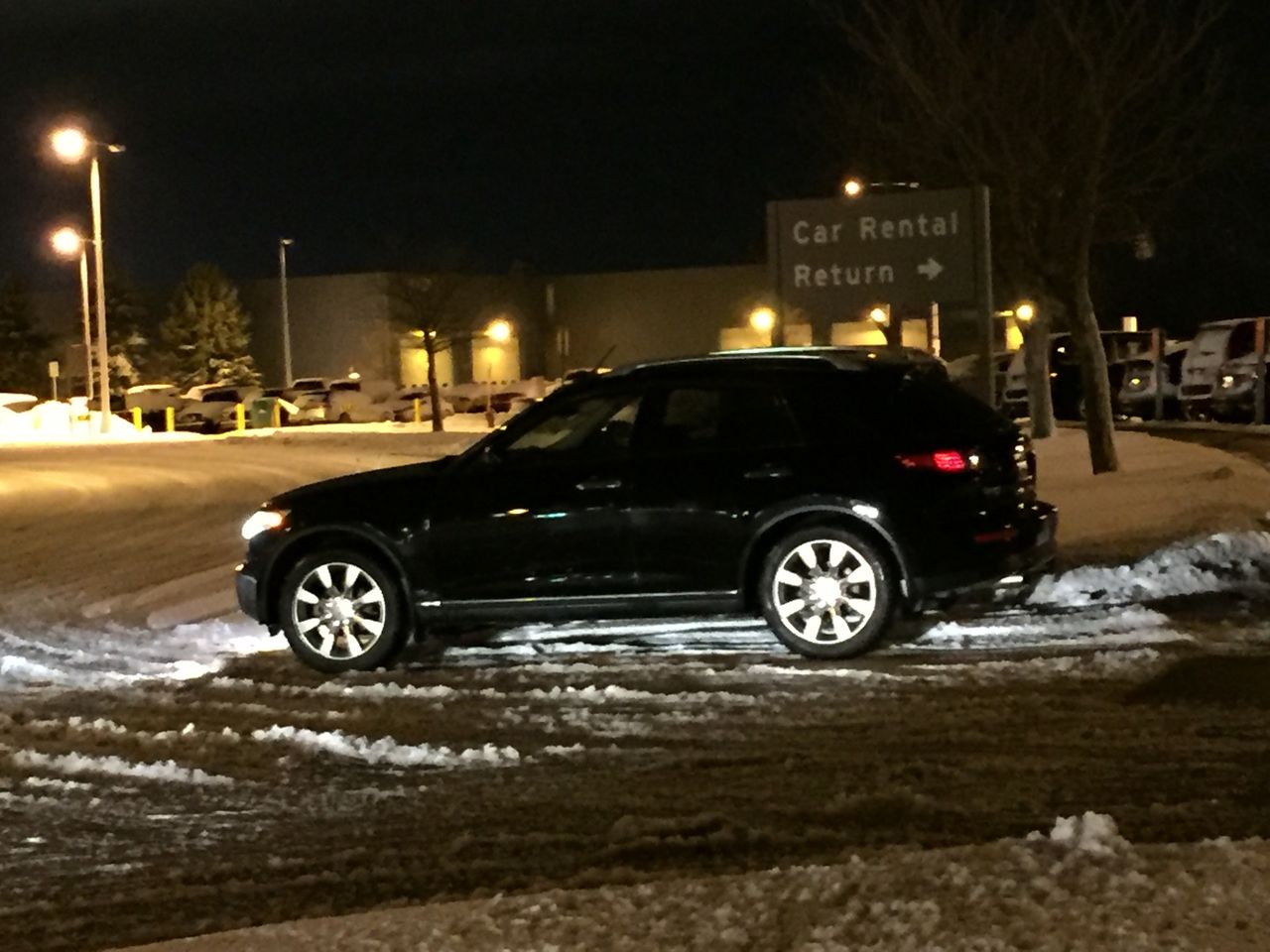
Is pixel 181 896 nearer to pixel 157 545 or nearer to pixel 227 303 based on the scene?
pixel 157 545

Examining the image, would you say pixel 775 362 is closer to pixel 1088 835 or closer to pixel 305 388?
pixel 1088 835

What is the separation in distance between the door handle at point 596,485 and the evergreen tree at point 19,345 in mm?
72448

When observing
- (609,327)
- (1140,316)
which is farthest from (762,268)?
(1140,316)

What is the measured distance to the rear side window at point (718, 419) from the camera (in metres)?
10.1

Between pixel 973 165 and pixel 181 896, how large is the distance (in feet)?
57.6

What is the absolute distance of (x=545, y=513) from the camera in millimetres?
10211

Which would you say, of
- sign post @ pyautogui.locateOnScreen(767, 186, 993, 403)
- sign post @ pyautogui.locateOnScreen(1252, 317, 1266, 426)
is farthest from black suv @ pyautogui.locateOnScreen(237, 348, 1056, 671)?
sign post @ pyautogui.locateOnScreen(1252, 317, 1266, 426)

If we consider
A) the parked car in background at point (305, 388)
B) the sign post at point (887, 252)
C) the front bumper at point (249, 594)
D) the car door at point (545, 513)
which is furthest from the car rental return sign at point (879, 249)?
the parked car in background at point (305, 388)

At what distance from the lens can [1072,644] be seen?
998 cm

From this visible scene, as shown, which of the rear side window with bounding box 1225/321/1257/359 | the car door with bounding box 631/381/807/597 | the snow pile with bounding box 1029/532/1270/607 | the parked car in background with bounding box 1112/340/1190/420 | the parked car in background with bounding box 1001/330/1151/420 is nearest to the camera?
the car door with bounding box 631/381/807/597

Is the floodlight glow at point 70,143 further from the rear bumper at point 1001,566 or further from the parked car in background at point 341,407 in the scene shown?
the rear bumper at point 1001,566

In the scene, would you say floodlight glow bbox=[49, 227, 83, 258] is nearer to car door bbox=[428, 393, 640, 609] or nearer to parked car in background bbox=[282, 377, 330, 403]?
parked car in background bbox=[282, 377, 330, 403]

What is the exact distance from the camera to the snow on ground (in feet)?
16.8

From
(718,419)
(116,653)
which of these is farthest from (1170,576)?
(116,653)
